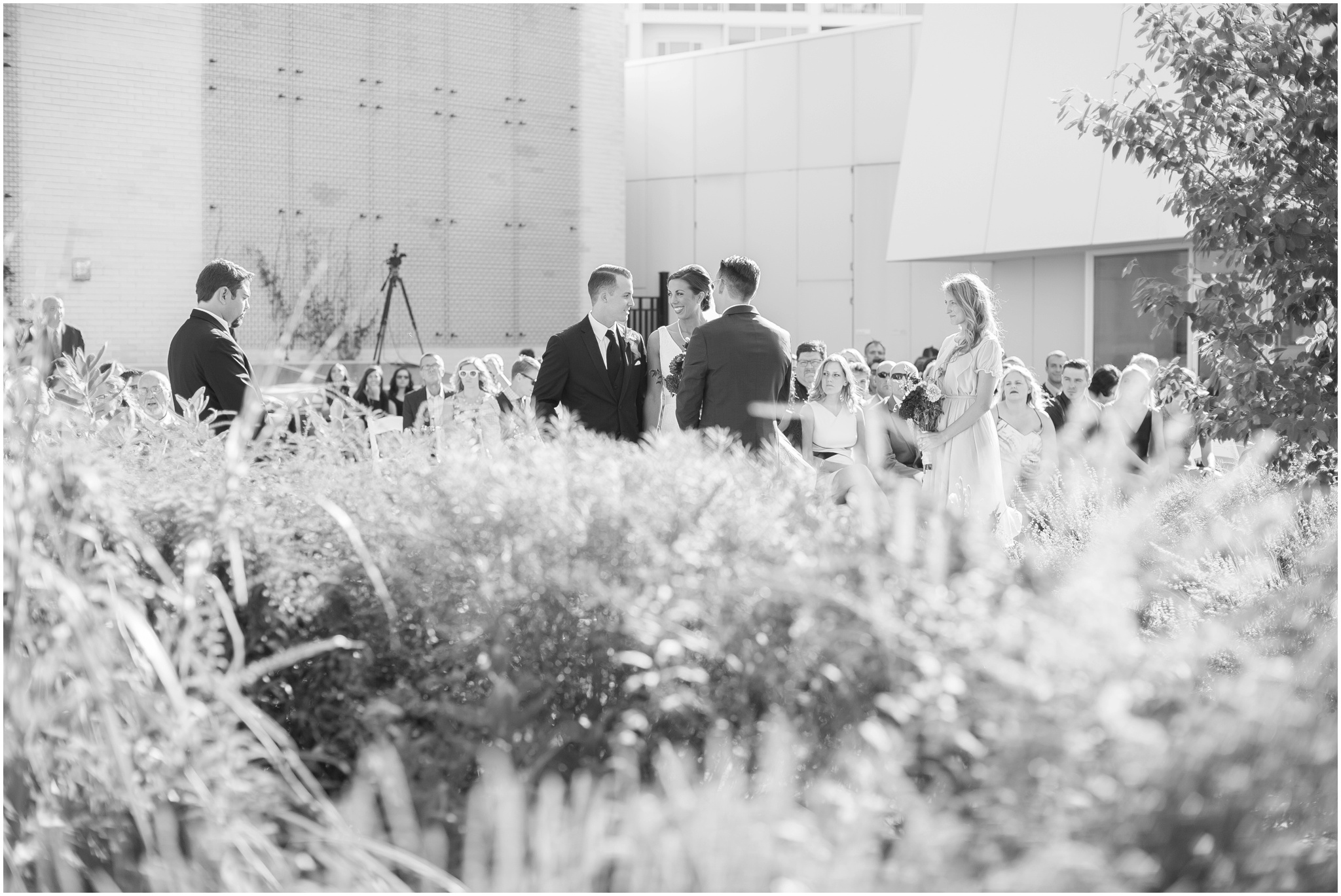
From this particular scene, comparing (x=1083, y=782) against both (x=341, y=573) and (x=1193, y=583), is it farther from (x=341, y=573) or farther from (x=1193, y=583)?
(x=1193, y=583)

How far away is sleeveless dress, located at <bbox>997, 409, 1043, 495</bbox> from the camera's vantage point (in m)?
7.56

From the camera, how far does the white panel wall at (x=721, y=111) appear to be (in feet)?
82.3

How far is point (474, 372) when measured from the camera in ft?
27.5

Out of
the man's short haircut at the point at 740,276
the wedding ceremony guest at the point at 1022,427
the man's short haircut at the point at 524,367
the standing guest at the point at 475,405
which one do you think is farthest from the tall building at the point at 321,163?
the man's short haircut at the point at 740,276

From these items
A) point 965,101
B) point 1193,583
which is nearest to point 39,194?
point 965,101

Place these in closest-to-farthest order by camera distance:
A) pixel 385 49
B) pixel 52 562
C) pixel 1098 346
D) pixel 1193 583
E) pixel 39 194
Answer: pixel 52 562 → pixel 1193 583 → pixel 1098 346 → pixel 39 194 → pixel 385 49

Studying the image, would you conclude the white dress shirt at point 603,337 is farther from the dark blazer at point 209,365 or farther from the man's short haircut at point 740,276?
the dark blazer at point 209,365

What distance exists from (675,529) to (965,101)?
17.0 metres

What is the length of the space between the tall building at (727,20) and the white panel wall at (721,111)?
104 feet

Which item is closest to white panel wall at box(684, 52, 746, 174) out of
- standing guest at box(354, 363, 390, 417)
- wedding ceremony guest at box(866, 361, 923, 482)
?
standing guest at box(354, 363, 390, 417)

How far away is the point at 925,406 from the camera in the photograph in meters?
6.55

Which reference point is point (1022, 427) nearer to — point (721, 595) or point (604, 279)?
point (604, 279)

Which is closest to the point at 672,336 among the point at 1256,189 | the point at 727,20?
the point at 1256,189

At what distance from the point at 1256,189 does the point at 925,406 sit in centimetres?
198
